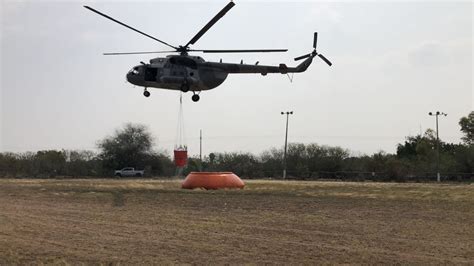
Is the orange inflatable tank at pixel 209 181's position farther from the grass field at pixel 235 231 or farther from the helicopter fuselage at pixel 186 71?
the grass field at pixel 235 231

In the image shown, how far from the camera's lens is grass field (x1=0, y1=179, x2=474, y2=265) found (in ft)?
40.6

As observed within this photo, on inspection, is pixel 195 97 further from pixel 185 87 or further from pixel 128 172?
pixel 128 172

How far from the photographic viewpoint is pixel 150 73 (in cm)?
3228

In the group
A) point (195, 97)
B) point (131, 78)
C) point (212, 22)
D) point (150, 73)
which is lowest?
point (195, 97)

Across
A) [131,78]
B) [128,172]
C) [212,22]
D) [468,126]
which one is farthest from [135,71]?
[468,126]

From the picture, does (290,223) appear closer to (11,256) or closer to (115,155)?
(11,256)

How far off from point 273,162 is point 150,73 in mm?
64642

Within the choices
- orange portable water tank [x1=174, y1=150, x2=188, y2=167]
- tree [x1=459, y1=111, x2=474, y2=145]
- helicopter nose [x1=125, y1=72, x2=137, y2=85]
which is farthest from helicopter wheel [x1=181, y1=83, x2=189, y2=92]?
tree [x1=459, y1=111, x2=474, y2=145]

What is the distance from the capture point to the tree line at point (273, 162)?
76.6 meters

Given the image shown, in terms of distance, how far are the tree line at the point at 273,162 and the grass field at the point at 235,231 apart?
5173 centimetres

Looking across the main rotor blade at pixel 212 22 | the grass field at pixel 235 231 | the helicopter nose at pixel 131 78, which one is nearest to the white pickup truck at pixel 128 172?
the helicopter nose at pixel 131 78

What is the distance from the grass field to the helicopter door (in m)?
7.84

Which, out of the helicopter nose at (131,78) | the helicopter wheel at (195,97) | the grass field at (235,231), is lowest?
the grass field at (235,231)

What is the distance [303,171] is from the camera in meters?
85.0
